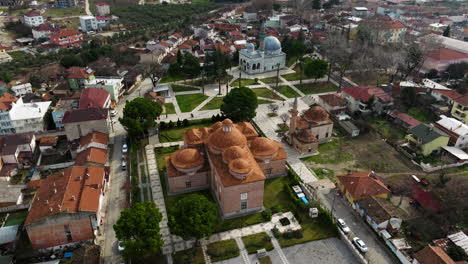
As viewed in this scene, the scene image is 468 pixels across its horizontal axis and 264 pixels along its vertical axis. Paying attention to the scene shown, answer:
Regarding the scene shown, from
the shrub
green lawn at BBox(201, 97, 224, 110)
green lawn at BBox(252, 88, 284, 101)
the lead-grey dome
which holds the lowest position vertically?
the shrub

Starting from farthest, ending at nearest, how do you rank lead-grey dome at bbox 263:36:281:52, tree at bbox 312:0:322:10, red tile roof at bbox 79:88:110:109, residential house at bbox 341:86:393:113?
1. tree at bbox 312:0:322:10
2. lead-grey dome at bbox 263:36:281:52
3. residential house at bbox 341:86:393:113
4. red tile roof at bbox 79:88:110:109

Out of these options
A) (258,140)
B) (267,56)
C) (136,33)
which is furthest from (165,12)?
(258,140)

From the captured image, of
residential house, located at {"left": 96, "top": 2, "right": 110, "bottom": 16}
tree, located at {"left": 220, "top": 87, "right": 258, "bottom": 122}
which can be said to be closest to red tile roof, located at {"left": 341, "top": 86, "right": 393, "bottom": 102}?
tree, located at {"left": 220, "top": 87, "right": 258, "bottom": 122}

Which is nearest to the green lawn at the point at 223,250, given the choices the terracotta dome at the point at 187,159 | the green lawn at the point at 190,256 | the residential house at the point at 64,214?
the green lawn at the point at 190,256

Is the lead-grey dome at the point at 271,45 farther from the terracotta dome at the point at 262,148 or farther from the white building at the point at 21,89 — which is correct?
the white building at the point at 21,89

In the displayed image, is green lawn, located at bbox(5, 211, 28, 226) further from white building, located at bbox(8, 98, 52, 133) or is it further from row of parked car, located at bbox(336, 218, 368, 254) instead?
row of parked car, located at bbox(336, 218, 368, 254)

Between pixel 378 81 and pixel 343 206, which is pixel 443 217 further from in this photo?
pixel 378 81

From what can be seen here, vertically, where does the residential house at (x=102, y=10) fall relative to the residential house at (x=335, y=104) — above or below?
above

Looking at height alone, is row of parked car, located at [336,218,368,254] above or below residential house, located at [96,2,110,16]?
below
